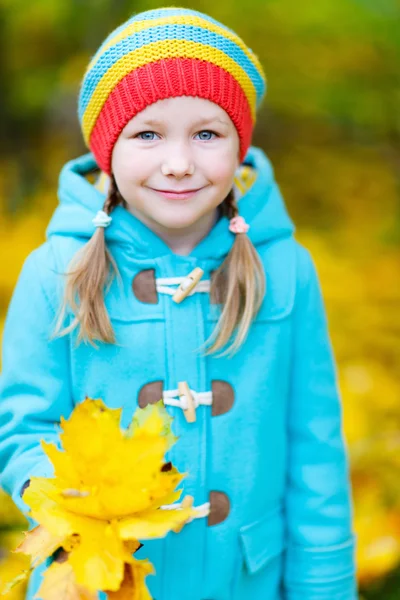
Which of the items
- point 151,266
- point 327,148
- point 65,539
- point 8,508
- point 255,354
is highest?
point 327,148

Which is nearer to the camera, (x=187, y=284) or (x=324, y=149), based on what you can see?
(x=187, y=284)

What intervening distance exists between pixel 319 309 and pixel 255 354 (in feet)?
0.74

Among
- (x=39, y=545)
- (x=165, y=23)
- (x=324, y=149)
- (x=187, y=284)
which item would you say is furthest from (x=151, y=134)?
(x=324, y=149)

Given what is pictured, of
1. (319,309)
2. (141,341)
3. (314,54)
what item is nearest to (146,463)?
(141,341)

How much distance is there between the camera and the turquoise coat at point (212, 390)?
2035 mm

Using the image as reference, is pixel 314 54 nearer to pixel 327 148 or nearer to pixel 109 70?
pixel 327 148

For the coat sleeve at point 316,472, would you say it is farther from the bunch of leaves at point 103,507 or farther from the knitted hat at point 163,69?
the bunch of leaves at point 103,507

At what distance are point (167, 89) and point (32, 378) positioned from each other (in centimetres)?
73

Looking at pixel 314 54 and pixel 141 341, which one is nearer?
pixel 141 341

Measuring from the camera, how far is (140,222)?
208 centimetres

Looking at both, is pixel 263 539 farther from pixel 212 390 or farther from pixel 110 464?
pixel 110 464

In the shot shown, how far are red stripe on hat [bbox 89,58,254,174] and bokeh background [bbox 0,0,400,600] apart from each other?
1.90 meters

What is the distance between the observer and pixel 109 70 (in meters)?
1.93

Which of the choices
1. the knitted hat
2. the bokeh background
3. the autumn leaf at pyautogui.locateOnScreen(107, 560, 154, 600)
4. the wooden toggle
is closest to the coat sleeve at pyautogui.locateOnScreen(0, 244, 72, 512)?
the wooden toggle
